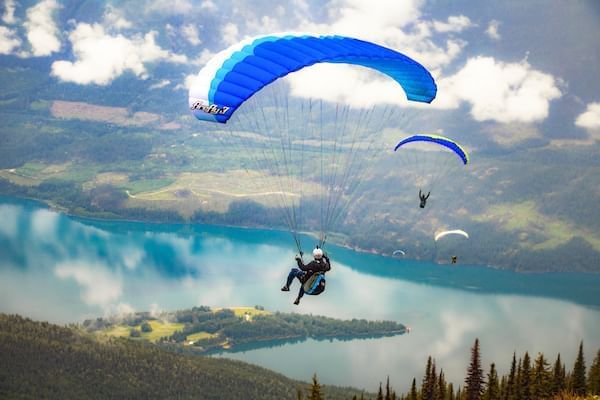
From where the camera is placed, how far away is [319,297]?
11144cm

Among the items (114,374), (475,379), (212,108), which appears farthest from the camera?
(114,374)

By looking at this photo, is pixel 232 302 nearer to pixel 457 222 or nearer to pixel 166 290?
pixel 166 290

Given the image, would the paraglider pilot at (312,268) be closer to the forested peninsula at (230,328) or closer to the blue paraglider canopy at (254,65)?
the blue paraglider canopy at (254,65)

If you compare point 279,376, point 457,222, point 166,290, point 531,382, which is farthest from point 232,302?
point 457,222

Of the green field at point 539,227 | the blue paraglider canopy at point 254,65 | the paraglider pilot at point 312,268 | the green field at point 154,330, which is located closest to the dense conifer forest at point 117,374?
the green field at point 154,330

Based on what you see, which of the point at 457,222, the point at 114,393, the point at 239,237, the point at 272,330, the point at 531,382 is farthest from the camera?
the point at 457,222

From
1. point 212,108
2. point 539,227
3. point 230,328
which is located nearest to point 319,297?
point 230,328

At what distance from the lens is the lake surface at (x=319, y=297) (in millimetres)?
85500

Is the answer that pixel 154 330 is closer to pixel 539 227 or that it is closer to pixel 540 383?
pixel 540 383

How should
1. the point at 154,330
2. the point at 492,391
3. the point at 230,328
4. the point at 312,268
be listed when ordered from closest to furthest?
the point at 312,268, the point at 492,391, the point at 230,328, the point at 154,330

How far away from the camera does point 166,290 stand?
374 ft

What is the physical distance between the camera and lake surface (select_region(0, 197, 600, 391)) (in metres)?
85.5

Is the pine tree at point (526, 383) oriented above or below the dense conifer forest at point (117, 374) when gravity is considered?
above

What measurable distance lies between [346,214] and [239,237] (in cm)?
3824
